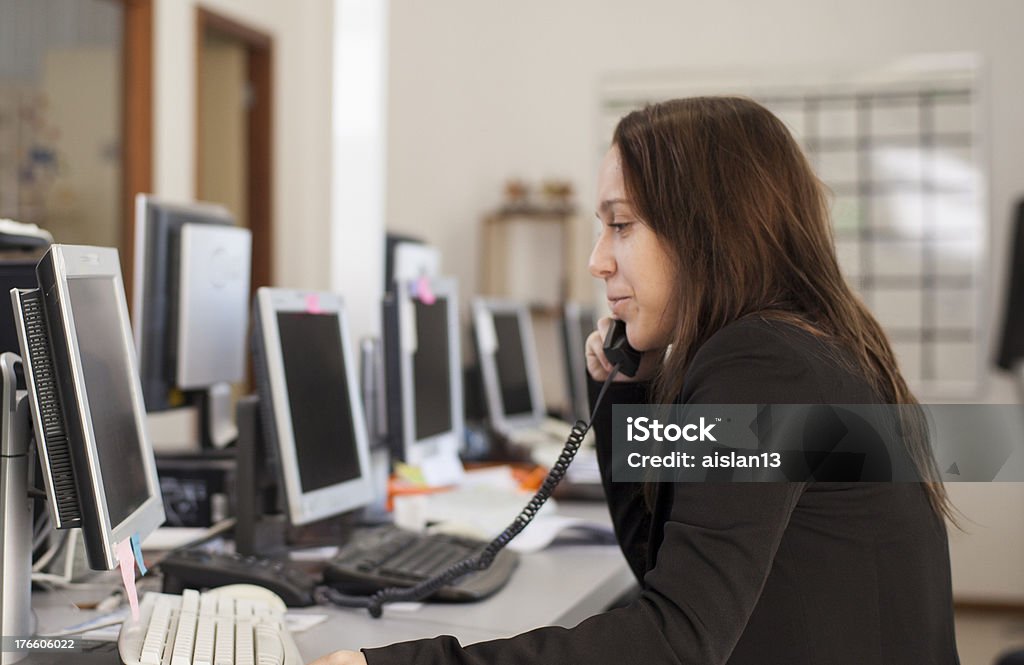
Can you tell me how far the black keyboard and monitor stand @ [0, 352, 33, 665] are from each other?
0.45 m

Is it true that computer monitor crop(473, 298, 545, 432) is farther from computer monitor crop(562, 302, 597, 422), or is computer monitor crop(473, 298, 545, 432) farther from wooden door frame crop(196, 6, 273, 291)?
wooden door frame crop(196, 6, 273, 291)

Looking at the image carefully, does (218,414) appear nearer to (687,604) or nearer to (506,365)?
(506,365)

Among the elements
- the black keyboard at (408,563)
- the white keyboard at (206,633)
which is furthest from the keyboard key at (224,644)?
the black keyboard at (408,563)

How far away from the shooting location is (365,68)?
108 inches

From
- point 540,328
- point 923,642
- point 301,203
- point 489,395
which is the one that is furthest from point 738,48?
point 923,642

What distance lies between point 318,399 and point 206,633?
0.64m

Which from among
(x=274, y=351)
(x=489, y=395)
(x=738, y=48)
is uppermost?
(x=738, y=48)

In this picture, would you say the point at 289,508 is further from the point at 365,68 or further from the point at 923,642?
the point at 365,68

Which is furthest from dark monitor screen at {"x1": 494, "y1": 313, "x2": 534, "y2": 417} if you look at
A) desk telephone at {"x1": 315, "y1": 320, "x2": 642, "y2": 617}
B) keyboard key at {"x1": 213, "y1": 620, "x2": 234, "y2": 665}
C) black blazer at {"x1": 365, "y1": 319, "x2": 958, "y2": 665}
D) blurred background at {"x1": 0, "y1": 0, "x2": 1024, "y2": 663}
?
black blazer at {"x1": 365, "y1": 319, "x2": 958, "y2": 665}

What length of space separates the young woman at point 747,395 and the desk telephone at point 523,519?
20 cm

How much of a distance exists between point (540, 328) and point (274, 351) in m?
3.89

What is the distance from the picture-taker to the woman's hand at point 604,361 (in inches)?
55.8

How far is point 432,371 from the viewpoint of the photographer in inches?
96.8

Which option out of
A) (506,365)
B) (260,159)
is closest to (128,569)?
(506,365)
